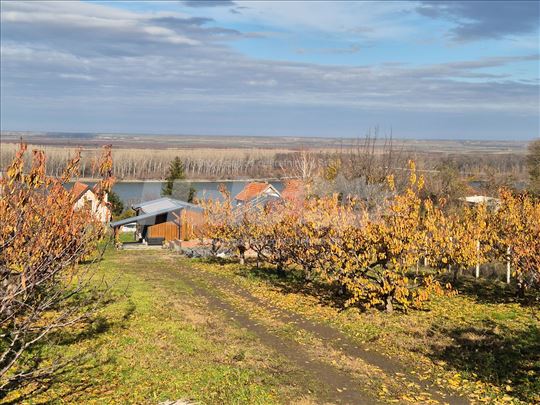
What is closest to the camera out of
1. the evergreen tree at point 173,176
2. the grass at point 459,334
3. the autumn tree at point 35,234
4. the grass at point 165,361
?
the autumn tree at point 35,234

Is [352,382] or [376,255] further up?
[376,255]

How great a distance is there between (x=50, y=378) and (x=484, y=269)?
65.7ft

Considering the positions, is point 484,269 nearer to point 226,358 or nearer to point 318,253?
point 318,253

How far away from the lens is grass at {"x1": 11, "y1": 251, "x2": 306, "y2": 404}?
9047mm

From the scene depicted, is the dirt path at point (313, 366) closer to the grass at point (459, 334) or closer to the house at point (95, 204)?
the grass at point (459, 334)

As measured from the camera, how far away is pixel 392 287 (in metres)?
14.7

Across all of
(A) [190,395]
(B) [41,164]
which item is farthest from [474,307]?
(B) [41,164]

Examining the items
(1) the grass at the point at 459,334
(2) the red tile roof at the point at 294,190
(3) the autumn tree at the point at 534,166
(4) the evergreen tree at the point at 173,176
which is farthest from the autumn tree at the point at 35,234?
(4) the evergreen tree at the point at 173,176

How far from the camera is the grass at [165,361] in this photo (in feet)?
29.7

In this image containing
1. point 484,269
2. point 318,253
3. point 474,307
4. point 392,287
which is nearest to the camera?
point 392,287

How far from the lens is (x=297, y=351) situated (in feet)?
38.7

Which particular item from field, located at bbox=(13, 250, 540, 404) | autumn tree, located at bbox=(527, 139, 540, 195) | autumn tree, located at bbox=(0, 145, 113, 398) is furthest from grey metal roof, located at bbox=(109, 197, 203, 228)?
autumn tree, located at bbox=(0, 145, 113, 398)

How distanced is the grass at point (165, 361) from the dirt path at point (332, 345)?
0.55 meters

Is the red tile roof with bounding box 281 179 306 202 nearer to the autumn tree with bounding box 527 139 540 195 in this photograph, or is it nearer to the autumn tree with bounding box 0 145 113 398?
the autumn tree with bounding box 527 139 540 195
